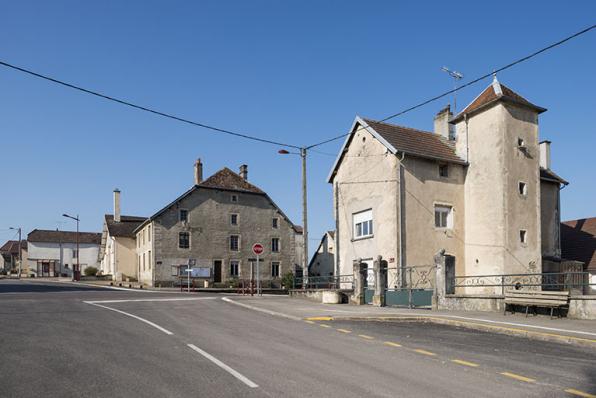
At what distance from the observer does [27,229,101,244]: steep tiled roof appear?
81.2m

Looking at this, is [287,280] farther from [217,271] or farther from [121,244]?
[121,244]

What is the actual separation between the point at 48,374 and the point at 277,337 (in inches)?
201

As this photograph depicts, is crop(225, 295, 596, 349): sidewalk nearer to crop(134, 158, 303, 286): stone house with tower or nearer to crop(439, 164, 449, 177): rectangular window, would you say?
crop(439, 164, 449, 177): rectangular window

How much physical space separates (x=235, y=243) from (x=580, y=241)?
1215 inches

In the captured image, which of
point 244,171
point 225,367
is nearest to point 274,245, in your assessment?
point 244,171

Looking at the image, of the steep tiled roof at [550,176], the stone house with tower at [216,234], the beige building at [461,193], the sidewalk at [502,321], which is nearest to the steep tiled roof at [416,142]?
the beige building at [461,193]

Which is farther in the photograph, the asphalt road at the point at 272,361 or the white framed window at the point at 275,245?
the white framed window at the point at 275,245

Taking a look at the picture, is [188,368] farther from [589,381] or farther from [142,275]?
[142,275]

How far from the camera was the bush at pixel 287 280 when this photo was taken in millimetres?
49438

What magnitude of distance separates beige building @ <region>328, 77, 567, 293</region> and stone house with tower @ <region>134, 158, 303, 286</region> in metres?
22.1

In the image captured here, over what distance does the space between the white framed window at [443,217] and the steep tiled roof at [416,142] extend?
251 cm

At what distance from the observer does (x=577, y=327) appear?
1200 cm

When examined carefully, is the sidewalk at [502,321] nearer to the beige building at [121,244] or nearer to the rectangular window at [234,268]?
the rectangular window at [234,268]

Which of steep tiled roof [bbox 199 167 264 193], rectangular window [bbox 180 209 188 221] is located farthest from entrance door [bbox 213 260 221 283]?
steep tiled roof [bbox 199 167 264 193]
